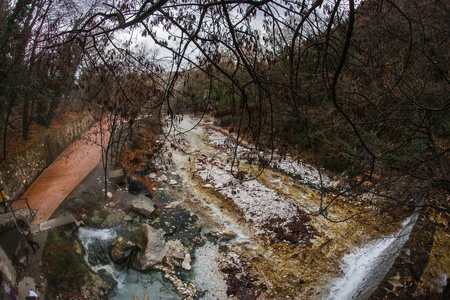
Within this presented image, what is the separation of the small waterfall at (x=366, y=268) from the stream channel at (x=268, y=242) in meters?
0.02

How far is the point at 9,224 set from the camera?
5.61 metres

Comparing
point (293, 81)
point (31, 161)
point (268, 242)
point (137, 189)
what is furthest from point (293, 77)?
point (31, 161)

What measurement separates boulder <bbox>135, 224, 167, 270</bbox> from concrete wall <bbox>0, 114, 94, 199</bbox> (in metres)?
4.27

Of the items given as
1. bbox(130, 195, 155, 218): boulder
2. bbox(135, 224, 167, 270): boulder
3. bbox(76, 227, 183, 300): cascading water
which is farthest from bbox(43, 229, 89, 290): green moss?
bbox(130, 195, 155, 218): boulder

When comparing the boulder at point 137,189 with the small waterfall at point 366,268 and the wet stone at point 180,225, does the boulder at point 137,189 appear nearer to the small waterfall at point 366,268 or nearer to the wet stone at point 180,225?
the wet stone at point 180,225

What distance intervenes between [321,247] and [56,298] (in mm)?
7009

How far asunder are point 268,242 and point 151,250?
12.0ft

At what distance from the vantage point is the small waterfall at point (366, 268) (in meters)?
6.50

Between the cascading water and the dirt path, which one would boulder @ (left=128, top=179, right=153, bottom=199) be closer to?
the dirt path

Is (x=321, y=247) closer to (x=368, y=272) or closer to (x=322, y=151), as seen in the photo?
(x=368, y=272)

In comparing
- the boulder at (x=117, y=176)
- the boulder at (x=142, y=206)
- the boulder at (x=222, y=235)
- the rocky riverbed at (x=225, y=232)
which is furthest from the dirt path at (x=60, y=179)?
the boulder at (x=222, y=235)

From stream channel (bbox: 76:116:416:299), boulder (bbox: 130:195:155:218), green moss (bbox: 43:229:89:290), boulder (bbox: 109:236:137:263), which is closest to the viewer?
green moss (bbox: 43:229:89:290)

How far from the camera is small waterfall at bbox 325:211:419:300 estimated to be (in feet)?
21.3

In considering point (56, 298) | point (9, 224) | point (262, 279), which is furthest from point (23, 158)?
point (262, 279)
